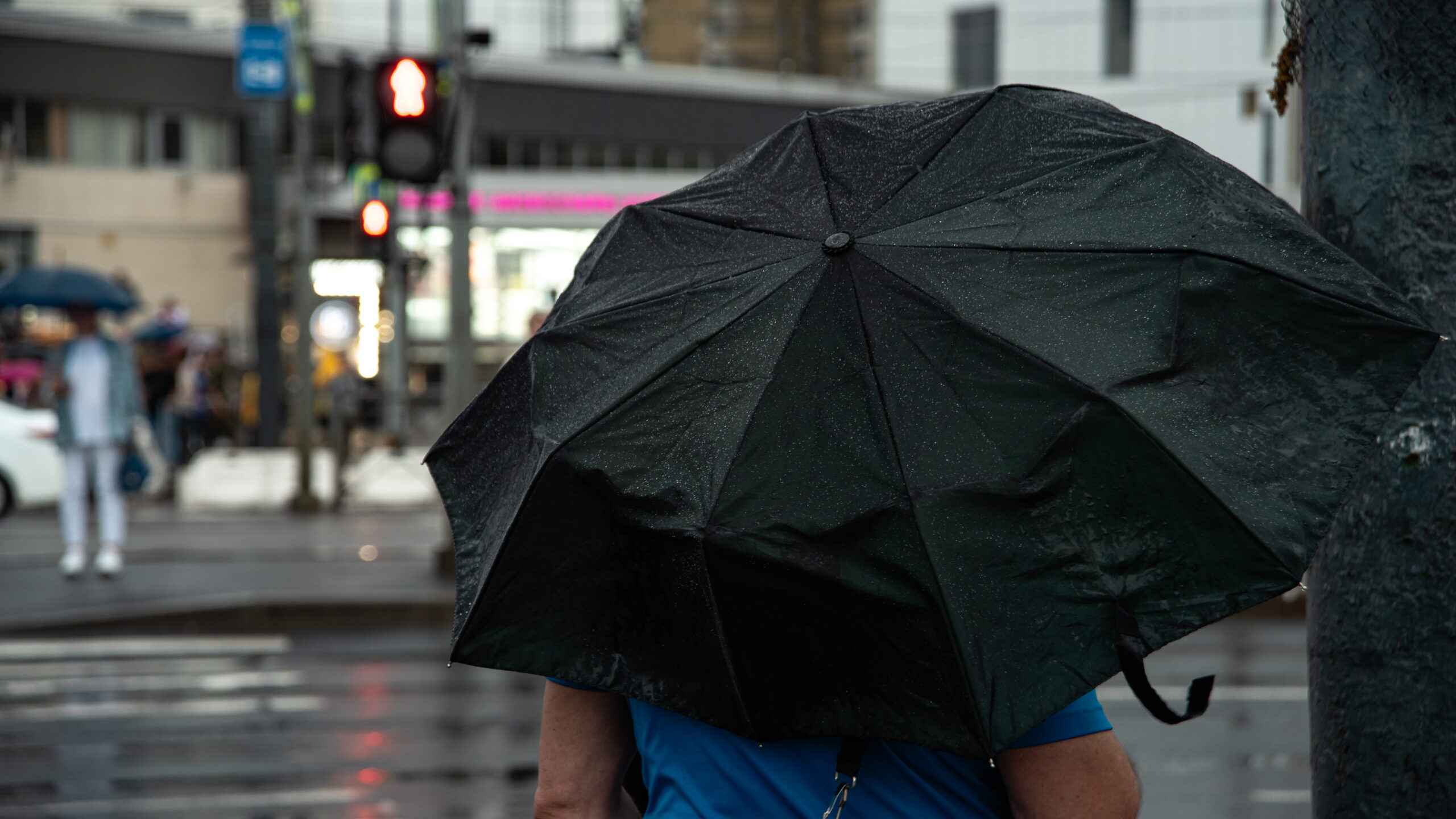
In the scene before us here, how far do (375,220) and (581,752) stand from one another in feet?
43.6

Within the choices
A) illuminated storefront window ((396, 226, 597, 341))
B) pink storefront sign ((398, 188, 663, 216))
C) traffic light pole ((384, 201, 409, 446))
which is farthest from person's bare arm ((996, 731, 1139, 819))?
pink storefront sign ((398, 188, 663, 216))

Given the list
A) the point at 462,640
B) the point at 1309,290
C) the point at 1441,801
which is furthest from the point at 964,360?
the point at 1441,801

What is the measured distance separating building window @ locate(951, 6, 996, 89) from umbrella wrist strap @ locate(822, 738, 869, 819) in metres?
51.6

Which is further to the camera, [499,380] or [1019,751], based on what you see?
[499,380]

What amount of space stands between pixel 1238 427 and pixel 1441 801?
1.91 feet

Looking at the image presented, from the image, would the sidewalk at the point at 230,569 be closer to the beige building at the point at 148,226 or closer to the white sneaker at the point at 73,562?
the white sneaker at the point at 73,562

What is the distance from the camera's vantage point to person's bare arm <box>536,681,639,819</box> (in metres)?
1.96

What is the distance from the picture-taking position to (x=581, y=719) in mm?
1966

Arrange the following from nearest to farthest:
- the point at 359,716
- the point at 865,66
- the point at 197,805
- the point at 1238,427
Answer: the point at 1238,427, the point at 197,805, the point at 359,716, the point at 865,66

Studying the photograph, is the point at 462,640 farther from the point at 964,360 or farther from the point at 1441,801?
the point at 1441,801

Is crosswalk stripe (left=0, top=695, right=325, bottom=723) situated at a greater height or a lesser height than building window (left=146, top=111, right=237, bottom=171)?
lesser

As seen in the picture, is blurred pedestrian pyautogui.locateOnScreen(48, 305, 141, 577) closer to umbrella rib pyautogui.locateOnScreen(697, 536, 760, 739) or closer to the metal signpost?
the metal signpost

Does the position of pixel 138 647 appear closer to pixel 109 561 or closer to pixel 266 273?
pixel 109 561

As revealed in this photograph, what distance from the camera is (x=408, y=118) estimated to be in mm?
10617
